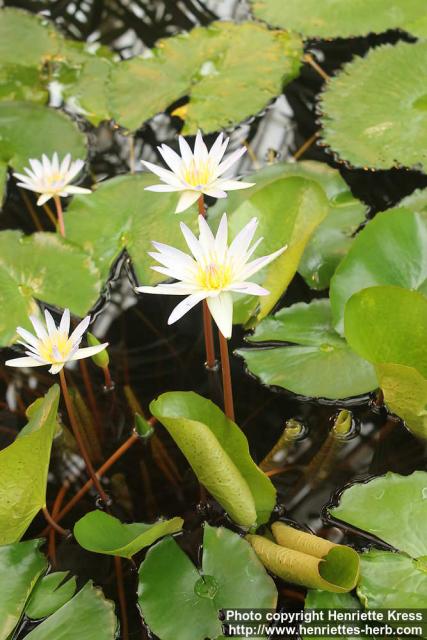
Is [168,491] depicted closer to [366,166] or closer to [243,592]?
Result: [243,592]

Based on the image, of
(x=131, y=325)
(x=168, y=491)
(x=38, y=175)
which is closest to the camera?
(x=168, y=491)

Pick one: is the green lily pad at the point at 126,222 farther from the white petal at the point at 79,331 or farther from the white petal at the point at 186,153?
the white petal at the point at 79,331

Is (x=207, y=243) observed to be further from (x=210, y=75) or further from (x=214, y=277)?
(x=210, y=75)

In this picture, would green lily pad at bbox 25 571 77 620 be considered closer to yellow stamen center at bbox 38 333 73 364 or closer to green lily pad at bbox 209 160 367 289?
yellow stamen center at bbox 38 333 73 364

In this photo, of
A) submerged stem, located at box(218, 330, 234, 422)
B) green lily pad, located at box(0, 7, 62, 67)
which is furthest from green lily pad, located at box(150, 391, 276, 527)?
green lily pad, located at box(0, 7, 62, 67)

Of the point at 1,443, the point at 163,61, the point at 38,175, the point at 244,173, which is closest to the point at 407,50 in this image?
the point at 244,173

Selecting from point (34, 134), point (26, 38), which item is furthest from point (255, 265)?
point (26, 38)

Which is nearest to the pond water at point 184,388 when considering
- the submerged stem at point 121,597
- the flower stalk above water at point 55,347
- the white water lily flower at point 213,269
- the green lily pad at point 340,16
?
the submerged stem at point 121,597
